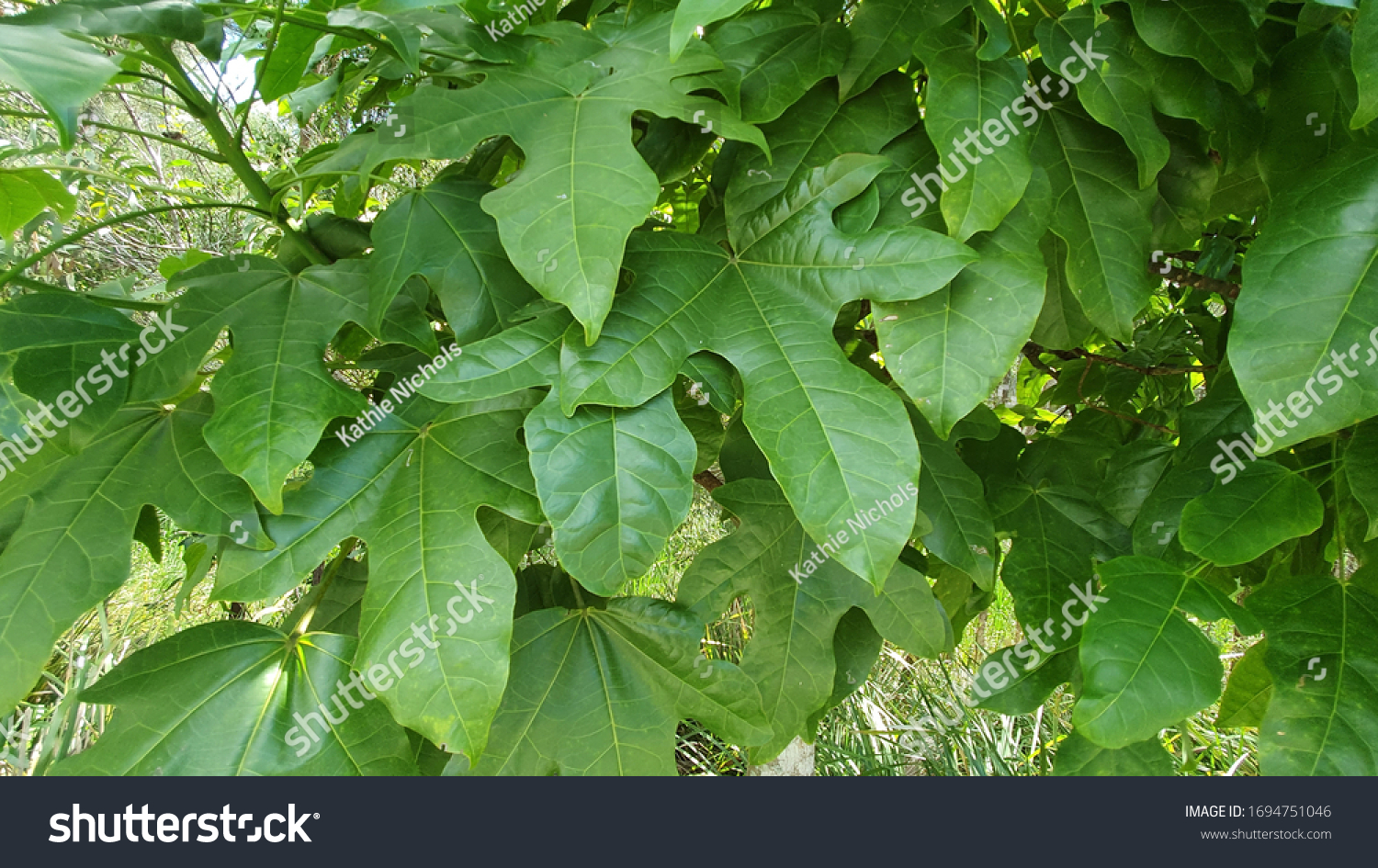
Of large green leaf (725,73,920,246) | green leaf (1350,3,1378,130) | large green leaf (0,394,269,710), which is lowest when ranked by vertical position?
large green leaf (0,394,269,710)

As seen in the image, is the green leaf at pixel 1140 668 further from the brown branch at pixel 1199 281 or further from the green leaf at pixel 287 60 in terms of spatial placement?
the green leaf at pixel 287 60

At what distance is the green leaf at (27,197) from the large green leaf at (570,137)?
0.33 m

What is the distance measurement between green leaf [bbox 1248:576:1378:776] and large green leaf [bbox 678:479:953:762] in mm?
233

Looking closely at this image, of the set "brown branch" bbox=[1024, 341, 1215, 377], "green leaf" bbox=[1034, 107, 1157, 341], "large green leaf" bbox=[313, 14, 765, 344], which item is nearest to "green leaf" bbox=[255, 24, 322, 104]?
"large green leaf" bbox=[313, 14, 765, 344]

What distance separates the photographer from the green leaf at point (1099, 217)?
609 mm

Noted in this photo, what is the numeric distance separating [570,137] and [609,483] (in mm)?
242

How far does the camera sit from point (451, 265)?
0.63m

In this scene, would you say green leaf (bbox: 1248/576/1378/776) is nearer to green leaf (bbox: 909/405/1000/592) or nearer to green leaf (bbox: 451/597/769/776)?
green leaf (bbox: 909/405/1000/592)

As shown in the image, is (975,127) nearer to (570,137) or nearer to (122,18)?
(570,137)

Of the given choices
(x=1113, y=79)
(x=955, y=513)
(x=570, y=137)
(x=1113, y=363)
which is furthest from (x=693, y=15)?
(x=1113, y=363)

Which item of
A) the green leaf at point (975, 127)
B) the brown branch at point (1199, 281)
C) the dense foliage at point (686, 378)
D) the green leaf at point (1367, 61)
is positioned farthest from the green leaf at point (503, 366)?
the brown branch at point (1199, 281)

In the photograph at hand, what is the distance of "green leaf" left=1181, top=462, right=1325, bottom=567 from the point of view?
58cm
